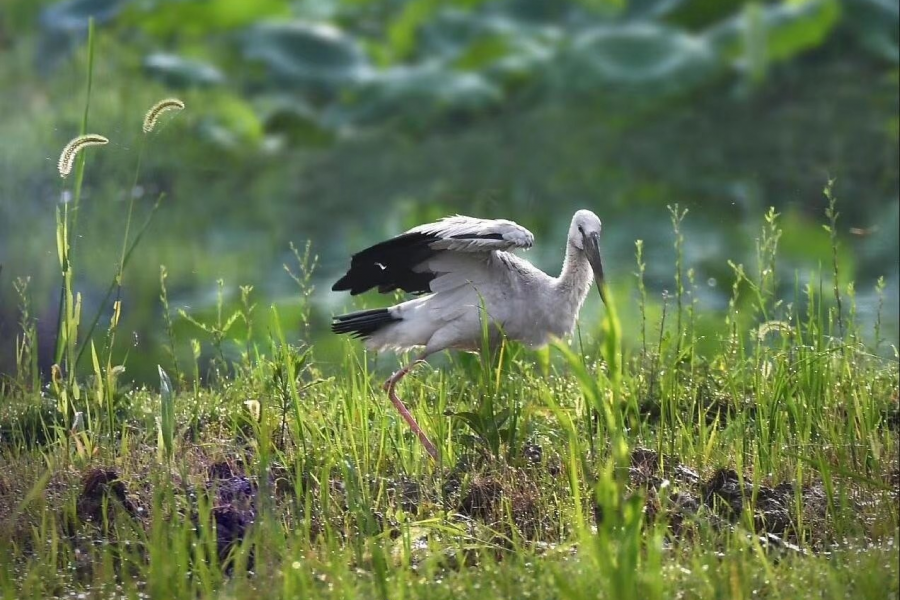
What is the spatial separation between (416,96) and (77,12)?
268 centimetres

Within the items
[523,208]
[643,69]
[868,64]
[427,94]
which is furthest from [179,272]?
[868,64]

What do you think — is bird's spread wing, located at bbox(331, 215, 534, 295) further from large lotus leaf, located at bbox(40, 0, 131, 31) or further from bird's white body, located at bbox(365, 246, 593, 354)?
large lotus leaf, located at bbox(40, 0, 131, 31)

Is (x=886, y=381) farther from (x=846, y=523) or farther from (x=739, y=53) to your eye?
(x=739, y=53)

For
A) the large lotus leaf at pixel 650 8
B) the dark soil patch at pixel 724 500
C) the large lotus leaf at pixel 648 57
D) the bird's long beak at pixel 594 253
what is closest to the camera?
the dark soil patch at pixel 724 500

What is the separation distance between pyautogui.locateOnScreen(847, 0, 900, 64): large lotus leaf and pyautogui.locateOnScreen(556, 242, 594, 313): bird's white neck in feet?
18.4

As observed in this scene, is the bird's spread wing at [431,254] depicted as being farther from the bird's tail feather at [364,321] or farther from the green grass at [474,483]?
the green grass at [474,483]

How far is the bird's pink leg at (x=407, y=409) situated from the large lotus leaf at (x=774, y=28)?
5.25m

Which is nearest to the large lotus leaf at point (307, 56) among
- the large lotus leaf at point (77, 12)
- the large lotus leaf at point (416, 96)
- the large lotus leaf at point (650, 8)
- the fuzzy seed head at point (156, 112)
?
the large lotus leaf at point (416, 96)

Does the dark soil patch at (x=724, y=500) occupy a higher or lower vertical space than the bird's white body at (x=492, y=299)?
lower

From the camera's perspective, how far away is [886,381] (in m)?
4.13

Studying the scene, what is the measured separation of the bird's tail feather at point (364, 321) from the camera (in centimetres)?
420

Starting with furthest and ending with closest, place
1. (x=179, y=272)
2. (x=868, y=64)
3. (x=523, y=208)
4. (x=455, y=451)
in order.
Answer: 1. (x=868, y=64)
2. (x=523, y=208)
3. (x=179, y=272)
4. (x=455, y=451)

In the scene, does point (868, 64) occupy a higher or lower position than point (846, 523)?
higher

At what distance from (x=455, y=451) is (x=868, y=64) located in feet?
22.9
